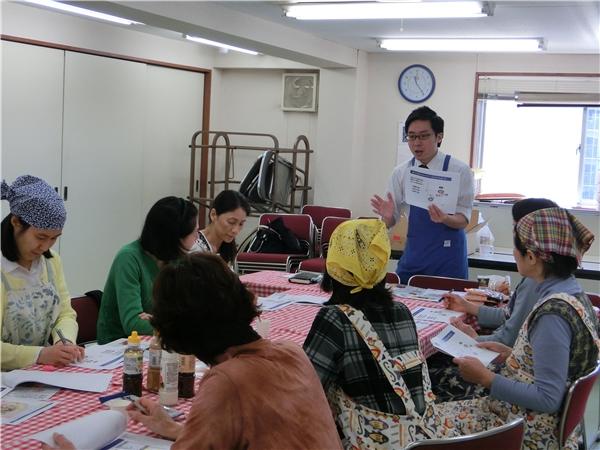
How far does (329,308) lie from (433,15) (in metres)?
3.77

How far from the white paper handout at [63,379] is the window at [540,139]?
5.64 m

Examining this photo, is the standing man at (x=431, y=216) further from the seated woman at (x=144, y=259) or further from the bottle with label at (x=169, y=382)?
the bottle with label at (x=169, y=382)

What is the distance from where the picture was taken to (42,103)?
6539mm

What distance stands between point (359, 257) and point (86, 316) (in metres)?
1.56

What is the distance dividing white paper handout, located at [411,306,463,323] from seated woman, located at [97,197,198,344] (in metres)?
1.18

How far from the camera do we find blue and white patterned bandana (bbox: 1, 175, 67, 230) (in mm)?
2664

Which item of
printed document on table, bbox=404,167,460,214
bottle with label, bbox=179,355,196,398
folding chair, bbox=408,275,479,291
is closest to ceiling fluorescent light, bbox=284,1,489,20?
printed document on table, bbox=404,167,460,214

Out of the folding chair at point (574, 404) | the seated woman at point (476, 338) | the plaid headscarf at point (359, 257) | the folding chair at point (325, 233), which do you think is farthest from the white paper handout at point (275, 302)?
the folding chair at point (325, 233)

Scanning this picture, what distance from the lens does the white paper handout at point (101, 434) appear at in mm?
1884

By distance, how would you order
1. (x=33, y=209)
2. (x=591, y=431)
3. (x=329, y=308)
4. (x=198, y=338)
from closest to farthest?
(x=198, y=338), (x=329, y=308), (x=33, y=209), (x=591, y=431)

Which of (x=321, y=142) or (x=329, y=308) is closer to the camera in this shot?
(x=329, y=308)

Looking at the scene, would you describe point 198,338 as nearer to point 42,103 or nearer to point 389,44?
point 42,103

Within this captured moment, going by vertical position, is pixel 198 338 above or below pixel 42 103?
below

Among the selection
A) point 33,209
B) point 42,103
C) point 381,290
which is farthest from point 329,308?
point 42,103
